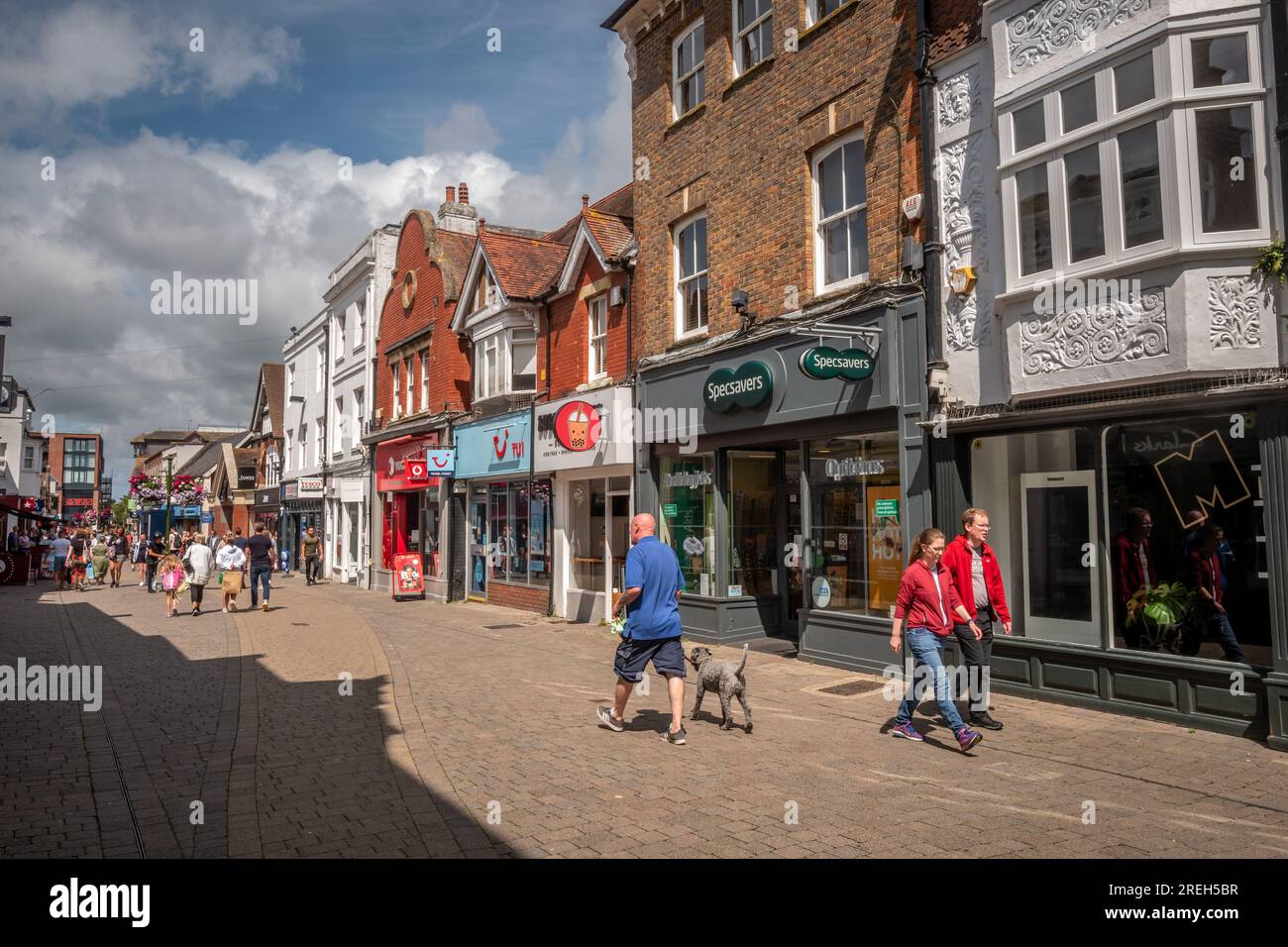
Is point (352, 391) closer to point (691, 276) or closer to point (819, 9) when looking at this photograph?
point (691, 276)

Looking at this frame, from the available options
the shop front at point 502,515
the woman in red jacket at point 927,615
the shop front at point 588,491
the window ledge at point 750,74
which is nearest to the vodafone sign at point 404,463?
the shop front at point 502,515

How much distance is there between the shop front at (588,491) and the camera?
1630 centimetres

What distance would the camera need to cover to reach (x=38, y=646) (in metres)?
13.7

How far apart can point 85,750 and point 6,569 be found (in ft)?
88.2

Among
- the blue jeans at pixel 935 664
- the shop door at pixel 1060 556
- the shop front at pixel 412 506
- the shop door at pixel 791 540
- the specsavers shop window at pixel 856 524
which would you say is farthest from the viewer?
the shop front at pixel 412 506

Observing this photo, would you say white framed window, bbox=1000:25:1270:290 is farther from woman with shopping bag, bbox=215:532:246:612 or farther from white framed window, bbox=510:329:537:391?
woman with shopping bag, bbox=215:532:246:612

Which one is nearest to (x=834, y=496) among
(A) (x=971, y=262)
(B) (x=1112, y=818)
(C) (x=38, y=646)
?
(A) (x=971, y=262)

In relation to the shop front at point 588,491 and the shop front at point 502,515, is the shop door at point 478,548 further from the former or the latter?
the shop front at point 588,491

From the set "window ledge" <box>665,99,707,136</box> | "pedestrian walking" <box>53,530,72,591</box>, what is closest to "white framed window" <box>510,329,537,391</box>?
"window ledge" <box>665,99,707,136</box>

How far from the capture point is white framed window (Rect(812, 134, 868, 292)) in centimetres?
1177

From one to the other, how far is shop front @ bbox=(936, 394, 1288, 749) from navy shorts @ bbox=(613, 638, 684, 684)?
393 centimetres

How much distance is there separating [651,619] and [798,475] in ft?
21.5

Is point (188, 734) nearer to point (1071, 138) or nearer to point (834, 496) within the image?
point (834, 496)

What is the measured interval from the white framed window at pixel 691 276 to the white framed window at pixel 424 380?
11556 mm
